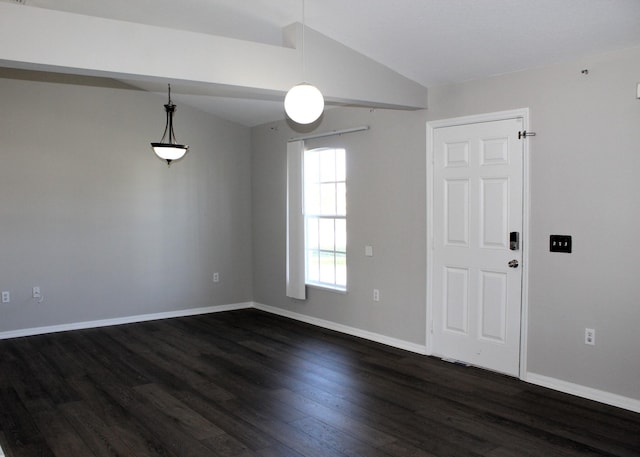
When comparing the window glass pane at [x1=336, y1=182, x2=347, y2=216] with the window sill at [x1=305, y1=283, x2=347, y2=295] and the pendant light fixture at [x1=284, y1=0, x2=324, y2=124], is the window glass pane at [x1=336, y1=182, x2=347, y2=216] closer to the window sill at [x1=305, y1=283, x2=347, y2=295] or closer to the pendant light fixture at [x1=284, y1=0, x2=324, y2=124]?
the window sill at [x1=305, y1=283, x2=347, y2=295]

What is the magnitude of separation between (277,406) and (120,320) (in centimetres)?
328

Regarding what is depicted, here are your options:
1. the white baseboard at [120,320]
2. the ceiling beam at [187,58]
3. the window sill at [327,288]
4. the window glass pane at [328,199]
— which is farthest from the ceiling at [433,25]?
the white baseboard at [120,320]

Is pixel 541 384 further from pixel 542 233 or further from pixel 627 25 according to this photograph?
pixel 627 25

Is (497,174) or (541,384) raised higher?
(497,174)

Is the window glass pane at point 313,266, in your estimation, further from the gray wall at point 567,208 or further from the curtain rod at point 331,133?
the curtain rod at point 331,133

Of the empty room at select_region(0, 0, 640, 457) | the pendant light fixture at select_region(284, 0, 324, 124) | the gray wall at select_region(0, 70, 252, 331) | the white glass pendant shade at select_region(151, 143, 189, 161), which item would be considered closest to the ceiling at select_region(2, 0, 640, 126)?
the empty room at select_region(0, 0, 640, 457)

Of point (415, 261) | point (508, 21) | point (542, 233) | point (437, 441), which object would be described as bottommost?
point (437, 441)

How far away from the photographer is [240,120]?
6781 mm

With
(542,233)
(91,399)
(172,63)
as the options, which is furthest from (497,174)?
(91,399)

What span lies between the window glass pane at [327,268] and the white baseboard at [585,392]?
247cm

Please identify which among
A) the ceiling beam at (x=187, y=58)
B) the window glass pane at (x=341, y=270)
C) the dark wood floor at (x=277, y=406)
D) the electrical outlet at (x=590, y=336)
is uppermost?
the ceiling beam at (x=187, y=58)

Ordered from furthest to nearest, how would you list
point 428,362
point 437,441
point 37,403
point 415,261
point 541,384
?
point 415,261 < point 428,362 < point 541,384 < point 37,403 < point 437,441

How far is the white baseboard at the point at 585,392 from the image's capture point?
343 cm

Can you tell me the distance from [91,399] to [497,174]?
3.61 metres
